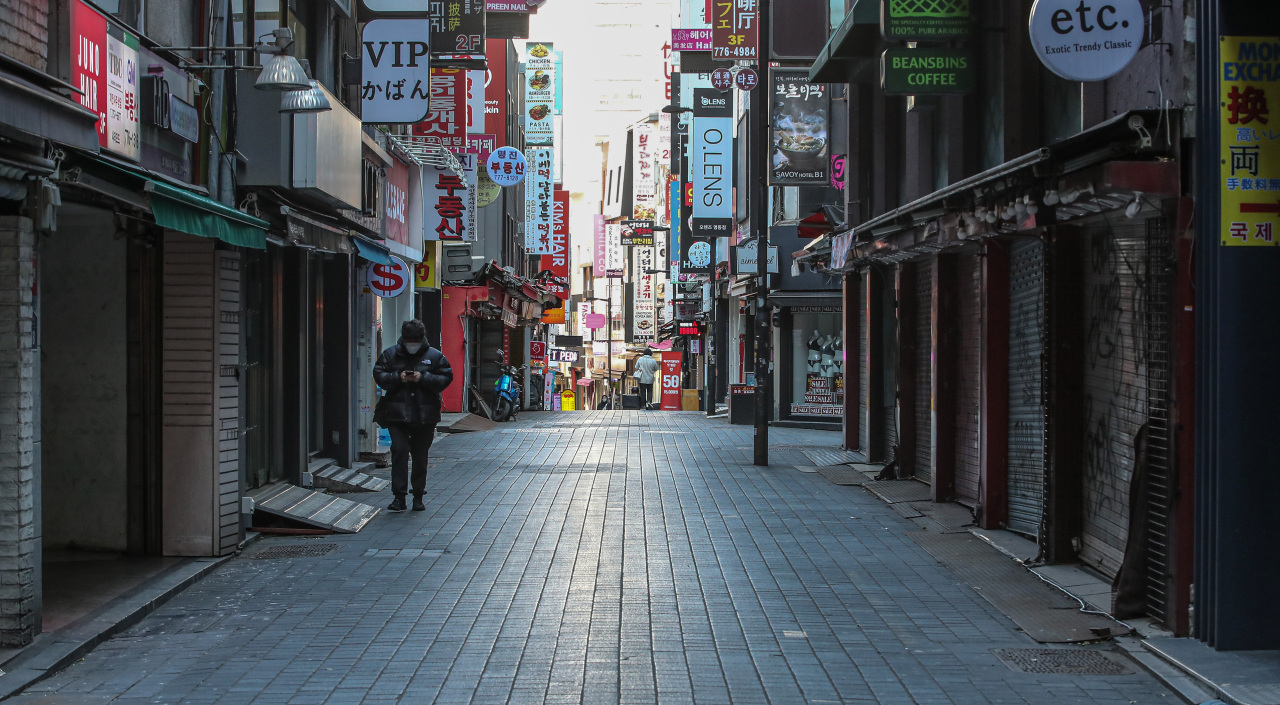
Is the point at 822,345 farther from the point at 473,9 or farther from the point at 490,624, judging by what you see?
the point at 490,624

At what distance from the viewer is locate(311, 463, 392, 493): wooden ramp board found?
47.4 ft

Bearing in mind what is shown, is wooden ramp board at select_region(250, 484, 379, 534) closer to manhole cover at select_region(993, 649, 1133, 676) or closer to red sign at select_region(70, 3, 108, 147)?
red sign at select_region(70, 3, 108, 147)

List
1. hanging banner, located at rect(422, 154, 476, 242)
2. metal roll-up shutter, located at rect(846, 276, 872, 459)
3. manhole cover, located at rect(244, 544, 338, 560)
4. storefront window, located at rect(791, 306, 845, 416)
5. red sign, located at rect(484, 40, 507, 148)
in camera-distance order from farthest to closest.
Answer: red sign, located at rect(484, 40, 507, 148) < storefront window, located at rect(791, 306, 845, 416) < hanging banner, located at rect(422, 154, 476, 242) < metal roll-up shutter, located at rect(846, 276, 872, 459) < manhole cover, located at rect(244, 544, 338, 560)

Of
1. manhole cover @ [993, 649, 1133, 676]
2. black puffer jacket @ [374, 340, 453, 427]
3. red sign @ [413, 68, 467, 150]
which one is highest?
red sign @ [413, 68, 467, 150]

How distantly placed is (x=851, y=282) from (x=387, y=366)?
918 centimetres

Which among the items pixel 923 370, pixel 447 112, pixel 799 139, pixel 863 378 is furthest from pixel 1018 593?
pixel 447 112

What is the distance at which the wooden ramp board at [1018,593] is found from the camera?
7.71 metres

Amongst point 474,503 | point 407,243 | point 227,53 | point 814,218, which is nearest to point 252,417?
point 474,503

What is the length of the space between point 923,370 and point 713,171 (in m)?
20.6

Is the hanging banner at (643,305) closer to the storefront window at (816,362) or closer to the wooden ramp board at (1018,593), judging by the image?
the storefront window at (816,362)

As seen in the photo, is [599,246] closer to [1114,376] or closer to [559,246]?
[559,246]

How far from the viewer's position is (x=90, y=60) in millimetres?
8109

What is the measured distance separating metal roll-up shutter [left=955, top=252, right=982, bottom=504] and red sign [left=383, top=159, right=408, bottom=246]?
823 cm

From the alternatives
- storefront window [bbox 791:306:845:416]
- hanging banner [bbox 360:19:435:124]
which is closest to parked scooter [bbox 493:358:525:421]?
storefront window [bbox 791:306:845:416]
